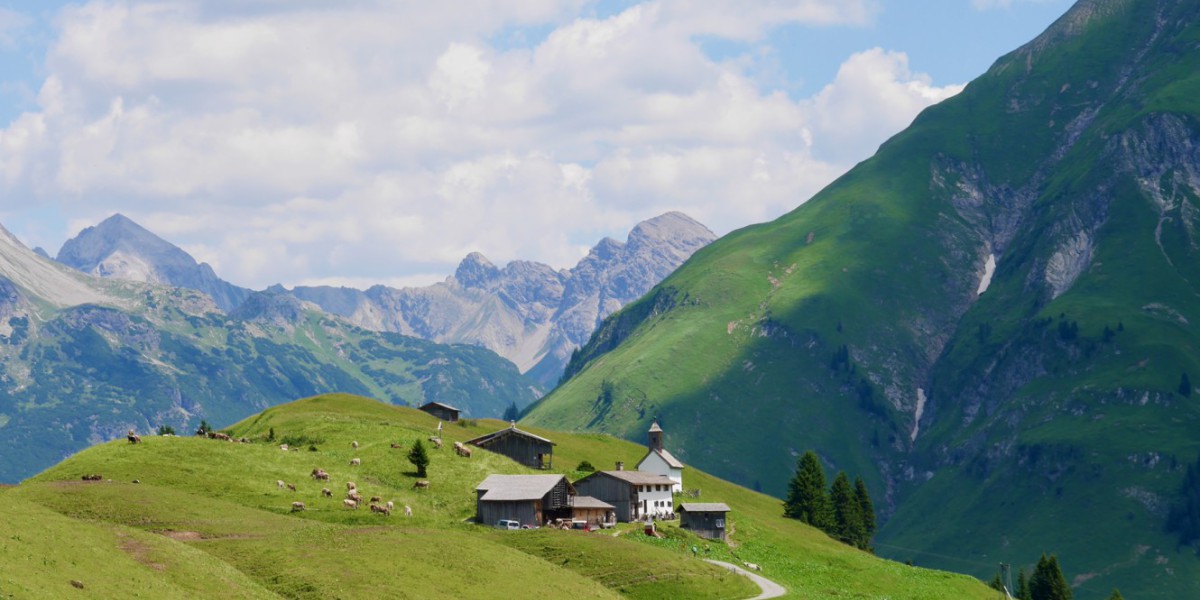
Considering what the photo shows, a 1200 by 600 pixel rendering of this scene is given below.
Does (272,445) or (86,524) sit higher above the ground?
(272,445)

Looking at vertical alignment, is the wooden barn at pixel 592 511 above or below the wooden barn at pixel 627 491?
below

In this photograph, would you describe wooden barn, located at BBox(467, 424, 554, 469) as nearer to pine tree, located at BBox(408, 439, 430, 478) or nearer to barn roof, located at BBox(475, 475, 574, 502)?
pine tree, located at BBox(408, 439, 430, 478)

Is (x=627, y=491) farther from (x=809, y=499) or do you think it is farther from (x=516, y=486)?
(x=809, y=499)

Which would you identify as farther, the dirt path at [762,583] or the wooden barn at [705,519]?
the wooden barn at [705,519]

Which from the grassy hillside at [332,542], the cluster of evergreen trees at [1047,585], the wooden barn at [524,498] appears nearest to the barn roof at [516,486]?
the wooden barn at [524,498]

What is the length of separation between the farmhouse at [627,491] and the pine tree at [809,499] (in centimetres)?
4482

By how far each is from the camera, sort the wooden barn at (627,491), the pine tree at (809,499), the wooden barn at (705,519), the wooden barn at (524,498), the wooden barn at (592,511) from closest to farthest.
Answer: the wooden barn at (524,498) < the wooden barn at (592,511) < the wooden barn at (705,519) < the wooden barn at (627,491) < the pine tree at (809,499)

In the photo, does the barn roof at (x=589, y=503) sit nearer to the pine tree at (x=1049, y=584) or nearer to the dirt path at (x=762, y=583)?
the dirt path at (x=762, y=583)

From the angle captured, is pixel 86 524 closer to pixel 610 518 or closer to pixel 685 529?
pixel 610 518

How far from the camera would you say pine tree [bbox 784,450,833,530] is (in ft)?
→ 634

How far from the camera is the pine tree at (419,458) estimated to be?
140 m

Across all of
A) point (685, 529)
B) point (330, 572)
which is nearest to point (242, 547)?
point (330, 572)

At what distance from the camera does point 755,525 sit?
159125 mm

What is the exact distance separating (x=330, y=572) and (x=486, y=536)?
26543 mm
